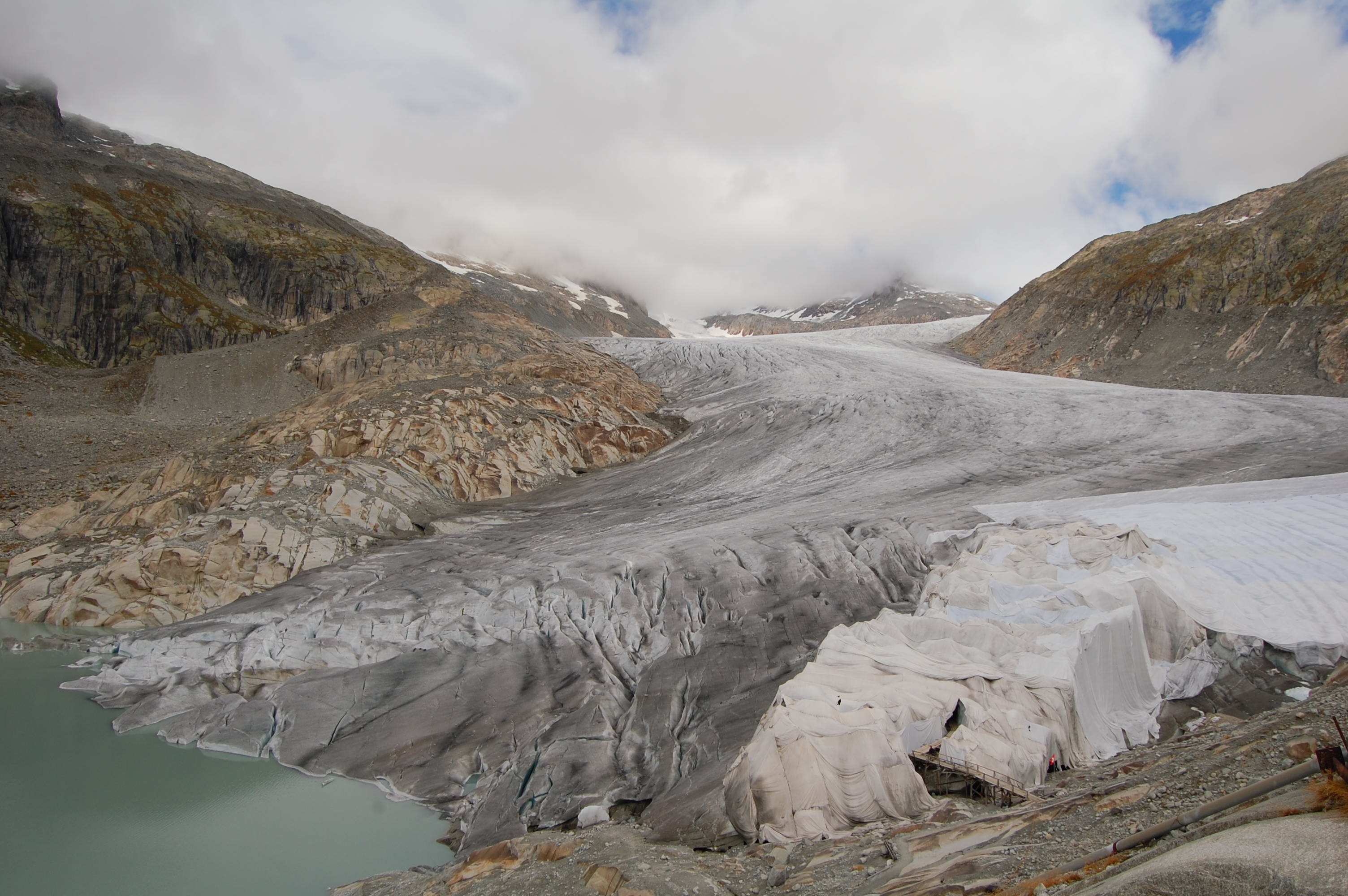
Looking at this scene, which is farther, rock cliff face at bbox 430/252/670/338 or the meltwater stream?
rock cliff face at bbox 430/252/670/338

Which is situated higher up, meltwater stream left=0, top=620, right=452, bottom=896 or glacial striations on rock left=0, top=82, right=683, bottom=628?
glacial striations on rock left=0, top=82, right=683, bottom=628

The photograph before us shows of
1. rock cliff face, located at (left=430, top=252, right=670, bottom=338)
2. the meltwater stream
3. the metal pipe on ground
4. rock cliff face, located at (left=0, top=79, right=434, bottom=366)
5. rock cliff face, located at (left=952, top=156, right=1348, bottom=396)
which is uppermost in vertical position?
rock cliff face, located at (left=430, top=252, right=670, bottom=338)

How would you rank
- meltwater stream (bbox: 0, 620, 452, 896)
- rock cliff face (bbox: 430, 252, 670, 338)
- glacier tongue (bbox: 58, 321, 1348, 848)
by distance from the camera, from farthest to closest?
rock cliff face (bbox: 430, 252, 670, 338), glacier tongue (bbox: 58, 321, 1348, 848), meltwater stream (bbox: 0, 620, 452, 896)

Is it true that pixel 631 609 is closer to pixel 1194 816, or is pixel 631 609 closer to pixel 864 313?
pixel 1194 816

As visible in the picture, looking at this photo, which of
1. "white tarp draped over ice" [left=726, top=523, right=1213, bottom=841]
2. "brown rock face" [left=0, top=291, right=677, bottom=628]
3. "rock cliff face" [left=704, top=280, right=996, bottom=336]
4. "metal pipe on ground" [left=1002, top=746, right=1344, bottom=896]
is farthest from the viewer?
"rock cliff face" [left=704, top=280, right=996, bottom=336]

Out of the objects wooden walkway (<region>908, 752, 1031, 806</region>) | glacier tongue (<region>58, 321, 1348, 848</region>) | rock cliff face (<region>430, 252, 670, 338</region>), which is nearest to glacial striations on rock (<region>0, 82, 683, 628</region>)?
glacier tongue (<region>58, 321, 1348, 848</region>)

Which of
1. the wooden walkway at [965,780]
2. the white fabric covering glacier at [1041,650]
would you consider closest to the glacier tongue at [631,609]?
the white fabric covering glacier at [1041,650]

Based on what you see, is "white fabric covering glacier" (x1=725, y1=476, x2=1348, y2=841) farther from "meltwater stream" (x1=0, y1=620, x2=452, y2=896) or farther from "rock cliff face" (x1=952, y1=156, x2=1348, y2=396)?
"rock cliff face" (x1=952, y1=156, x2=1348, y2=396)

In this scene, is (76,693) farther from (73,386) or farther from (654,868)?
(73,386)
